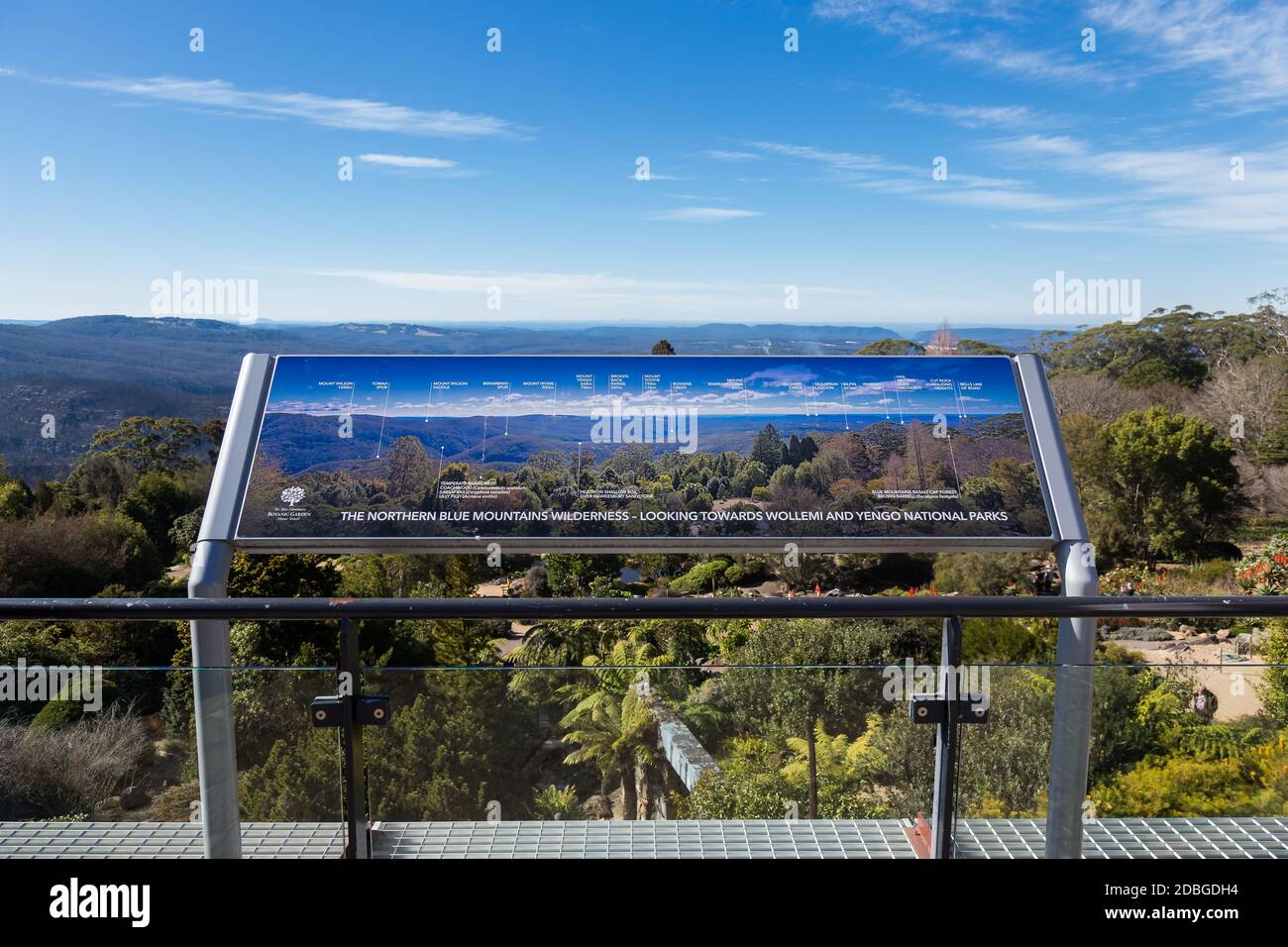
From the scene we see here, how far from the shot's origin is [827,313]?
11019 centimetres

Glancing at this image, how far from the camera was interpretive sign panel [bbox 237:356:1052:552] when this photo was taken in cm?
388

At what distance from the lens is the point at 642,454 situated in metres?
4.27

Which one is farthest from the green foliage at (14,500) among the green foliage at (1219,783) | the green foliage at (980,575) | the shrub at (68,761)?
the green foliage at (1219,783)

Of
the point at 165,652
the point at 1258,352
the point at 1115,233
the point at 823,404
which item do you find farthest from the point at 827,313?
the point at 823,404

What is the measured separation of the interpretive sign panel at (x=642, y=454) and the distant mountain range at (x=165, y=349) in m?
29.8

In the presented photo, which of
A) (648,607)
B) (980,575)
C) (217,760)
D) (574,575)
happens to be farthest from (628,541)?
(980,575)

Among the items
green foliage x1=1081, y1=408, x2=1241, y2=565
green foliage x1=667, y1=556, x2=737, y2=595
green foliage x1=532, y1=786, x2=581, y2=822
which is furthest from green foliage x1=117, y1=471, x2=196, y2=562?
green foliage x1=532, y1=786, x2=581, y2=822

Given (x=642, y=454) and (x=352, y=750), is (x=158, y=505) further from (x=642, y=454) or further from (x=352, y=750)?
(x=352, y=750)

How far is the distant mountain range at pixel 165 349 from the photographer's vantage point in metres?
42.5

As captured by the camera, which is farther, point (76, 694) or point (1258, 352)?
point (1258, 352)

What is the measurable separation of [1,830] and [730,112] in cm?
7851

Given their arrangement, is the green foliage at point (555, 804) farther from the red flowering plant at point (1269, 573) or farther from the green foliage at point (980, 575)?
the green foliage at point (980, 575)

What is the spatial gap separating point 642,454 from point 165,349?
226 feet
